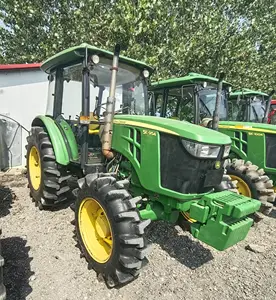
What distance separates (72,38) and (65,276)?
9167 mm

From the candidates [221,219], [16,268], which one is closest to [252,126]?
[221,219]

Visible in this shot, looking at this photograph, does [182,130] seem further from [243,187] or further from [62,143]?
[243,187]

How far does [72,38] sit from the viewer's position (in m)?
9.69

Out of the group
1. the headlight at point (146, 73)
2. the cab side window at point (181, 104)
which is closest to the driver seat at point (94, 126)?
the headlight at point (146, 73)

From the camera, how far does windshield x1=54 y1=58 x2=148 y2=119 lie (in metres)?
3.37

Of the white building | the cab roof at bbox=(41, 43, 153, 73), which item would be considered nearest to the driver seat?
the cab roof at bbox=(41, 43, 153, 73)

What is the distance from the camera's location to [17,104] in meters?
6.95

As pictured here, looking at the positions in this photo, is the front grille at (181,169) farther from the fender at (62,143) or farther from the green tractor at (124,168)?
the fender at (62,143)

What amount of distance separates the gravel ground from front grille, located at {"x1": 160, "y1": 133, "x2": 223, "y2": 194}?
913 millimetres

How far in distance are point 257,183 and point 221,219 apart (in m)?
2.04

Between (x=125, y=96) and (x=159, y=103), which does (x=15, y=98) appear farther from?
(x=125, y=96)

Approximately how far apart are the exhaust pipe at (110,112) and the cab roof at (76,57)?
49 cm

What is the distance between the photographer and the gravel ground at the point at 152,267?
2.39 metres

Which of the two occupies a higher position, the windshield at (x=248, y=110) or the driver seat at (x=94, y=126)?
the windshield at (x=248, y=110)
